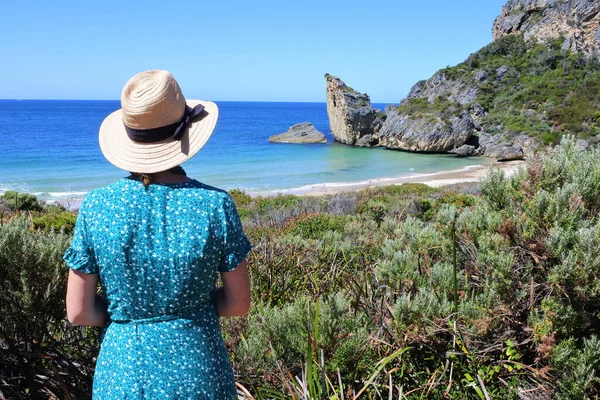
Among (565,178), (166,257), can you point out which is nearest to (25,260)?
(166,257)

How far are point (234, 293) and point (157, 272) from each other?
0.27 metres

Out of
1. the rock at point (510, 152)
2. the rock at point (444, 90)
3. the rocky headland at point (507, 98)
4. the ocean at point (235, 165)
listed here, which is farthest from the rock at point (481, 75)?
the rock at point (510, 152)

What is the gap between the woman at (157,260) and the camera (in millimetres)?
1589

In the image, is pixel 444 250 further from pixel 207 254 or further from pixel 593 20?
pixel 593 20

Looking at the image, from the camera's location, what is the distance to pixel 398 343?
2.75 m

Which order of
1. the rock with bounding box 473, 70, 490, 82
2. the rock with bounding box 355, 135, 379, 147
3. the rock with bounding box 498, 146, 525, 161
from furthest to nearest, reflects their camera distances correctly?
the rock with bounding box 473, 70, 490, 82
the rock with bounding box 355, 135, 379, 147
the rock with bounding box 498, 146, 525, 161

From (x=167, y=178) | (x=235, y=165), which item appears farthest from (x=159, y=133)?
(x=235, y=165)

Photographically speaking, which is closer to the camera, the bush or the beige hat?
the beige hat

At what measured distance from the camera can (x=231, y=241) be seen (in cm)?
164

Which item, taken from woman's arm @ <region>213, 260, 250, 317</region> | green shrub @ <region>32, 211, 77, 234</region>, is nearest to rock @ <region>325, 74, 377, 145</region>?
green shrub @ <region>32, 211, 77, 234</region>

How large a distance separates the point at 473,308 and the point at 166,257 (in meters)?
1.92

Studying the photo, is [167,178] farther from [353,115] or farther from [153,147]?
[353,115]

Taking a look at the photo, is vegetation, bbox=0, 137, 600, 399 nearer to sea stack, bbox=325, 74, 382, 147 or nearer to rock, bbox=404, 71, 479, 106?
sea stack, bbox=325, 74, 382, 147

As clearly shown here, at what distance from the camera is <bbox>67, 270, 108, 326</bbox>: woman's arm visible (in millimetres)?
1641
